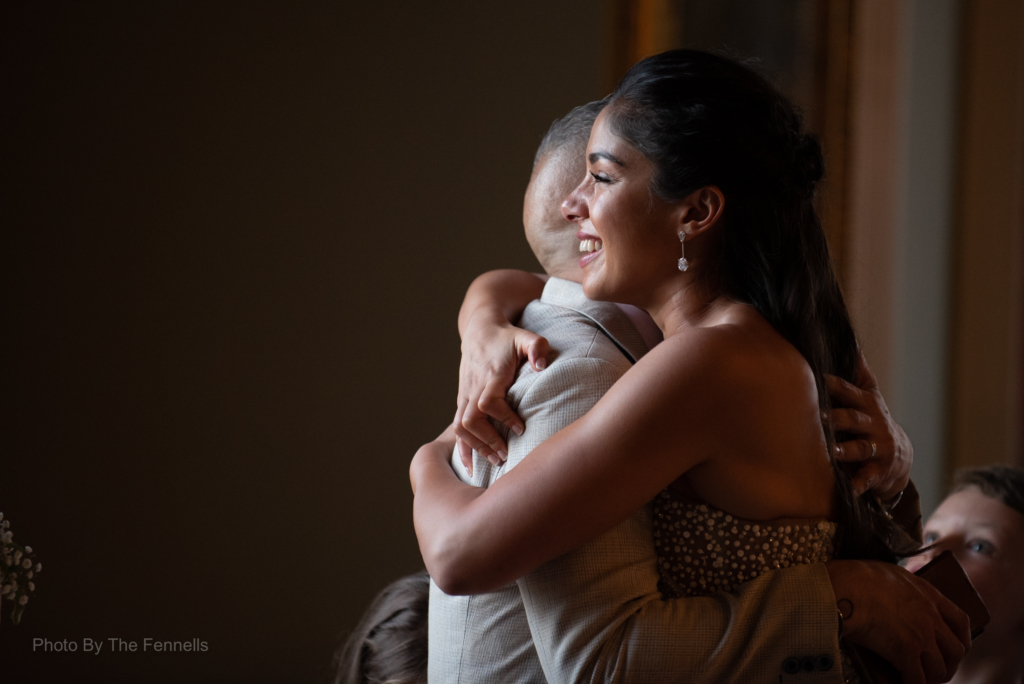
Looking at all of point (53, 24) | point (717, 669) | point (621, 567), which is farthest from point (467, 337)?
point (53, 24)

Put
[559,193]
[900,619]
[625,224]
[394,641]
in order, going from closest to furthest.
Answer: [900,619], [625,224], [559,193], [394,641]

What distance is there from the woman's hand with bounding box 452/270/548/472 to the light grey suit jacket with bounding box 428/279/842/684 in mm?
22

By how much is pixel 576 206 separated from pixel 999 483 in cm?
154

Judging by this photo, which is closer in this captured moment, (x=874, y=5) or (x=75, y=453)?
(x=75, y=453)

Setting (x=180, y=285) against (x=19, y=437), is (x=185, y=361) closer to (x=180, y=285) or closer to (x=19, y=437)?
(x=180, y=285)

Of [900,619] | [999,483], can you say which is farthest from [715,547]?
[999,483]

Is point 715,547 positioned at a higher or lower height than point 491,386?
lower

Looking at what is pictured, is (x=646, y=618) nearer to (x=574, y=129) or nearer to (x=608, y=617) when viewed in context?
(x=608, y=617)

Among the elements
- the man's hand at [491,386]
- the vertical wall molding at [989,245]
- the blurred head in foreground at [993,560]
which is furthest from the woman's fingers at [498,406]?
the vertical wall molding at [989,245]

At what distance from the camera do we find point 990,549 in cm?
216

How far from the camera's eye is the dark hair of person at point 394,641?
1.85m

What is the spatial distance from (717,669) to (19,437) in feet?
6.81

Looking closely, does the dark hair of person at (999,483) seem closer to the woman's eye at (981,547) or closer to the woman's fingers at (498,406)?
the woman's eye at (981,547)

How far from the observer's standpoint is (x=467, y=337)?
1481 mm
